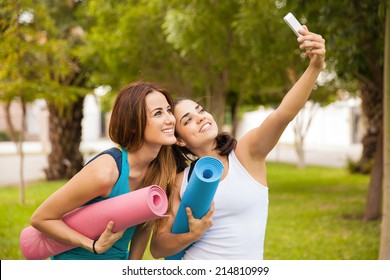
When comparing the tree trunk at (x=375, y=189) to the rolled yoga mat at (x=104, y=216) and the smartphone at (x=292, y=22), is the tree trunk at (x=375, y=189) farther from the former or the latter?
the rolled yoga mat at (x=104, y=216)

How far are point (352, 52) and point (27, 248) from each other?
5.20 m

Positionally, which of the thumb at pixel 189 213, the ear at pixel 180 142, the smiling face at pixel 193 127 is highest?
the smiling face at pixel 193 127

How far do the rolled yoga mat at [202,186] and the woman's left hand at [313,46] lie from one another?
54 cm

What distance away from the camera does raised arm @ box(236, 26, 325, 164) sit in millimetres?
2258

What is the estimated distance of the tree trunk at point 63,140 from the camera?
15203 mm

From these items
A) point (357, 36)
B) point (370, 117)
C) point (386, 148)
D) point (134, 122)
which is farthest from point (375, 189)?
point (370, 117)

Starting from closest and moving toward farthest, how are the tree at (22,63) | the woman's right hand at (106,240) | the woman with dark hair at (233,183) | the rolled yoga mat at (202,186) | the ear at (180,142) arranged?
the rolled yoga mat at (202,186) < the woman's right hand at (106,240) < the woman with dark hair at (233,183) < the ear at (180,142) < the tree at (22,63)

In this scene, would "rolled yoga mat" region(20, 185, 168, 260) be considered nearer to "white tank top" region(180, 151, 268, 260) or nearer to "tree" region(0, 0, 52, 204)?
"white tank top" region(180, 151, 268, 260)

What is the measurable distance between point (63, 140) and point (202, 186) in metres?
13.6

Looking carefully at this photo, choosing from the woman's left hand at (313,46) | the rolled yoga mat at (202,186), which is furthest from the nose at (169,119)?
the woman's left hand at (313,46)

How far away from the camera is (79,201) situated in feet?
7.25

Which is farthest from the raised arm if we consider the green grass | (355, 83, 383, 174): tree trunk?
(355, 83, 383, 174): tree trunk

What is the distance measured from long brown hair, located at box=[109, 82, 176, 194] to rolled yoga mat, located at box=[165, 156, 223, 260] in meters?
0.17

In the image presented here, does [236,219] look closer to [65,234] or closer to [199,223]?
[199,223]
